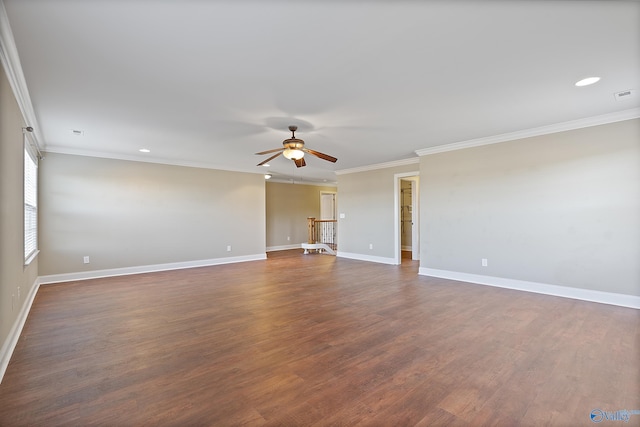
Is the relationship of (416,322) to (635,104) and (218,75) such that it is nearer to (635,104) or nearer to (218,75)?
(218,75)

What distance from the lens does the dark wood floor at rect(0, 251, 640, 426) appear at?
1827 mm

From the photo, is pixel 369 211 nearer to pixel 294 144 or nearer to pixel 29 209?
pixel 294 144

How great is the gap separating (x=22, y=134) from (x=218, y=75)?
2.55 meters

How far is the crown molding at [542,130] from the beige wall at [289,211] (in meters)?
5.70

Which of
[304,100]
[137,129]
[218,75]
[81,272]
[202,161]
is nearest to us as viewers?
[218,75]

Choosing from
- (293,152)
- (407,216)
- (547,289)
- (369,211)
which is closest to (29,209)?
(293,152)

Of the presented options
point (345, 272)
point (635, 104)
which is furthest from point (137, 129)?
point (635, 104)

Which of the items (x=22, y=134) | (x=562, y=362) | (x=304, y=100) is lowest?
(x=562, y=362)

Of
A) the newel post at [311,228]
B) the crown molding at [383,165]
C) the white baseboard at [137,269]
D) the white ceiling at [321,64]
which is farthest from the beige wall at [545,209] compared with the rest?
the white baseboard at [137,269]

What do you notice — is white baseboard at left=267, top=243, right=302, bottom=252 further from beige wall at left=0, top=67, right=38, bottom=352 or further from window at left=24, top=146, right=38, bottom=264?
beige wall at left=0, top=67, right=38, bottom=352

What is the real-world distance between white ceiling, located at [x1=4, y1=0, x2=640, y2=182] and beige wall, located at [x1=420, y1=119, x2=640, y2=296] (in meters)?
0.49

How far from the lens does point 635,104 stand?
3.54 meters

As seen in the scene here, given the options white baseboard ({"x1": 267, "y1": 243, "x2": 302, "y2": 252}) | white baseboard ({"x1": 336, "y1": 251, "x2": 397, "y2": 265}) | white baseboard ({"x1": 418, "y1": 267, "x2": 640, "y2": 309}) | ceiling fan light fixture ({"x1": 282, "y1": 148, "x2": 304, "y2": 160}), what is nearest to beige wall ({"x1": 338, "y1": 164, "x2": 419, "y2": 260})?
white baseboard ({"x1": 336, "y1": 251, "x2": 397, "y2": 265})

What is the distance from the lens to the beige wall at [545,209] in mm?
3842
